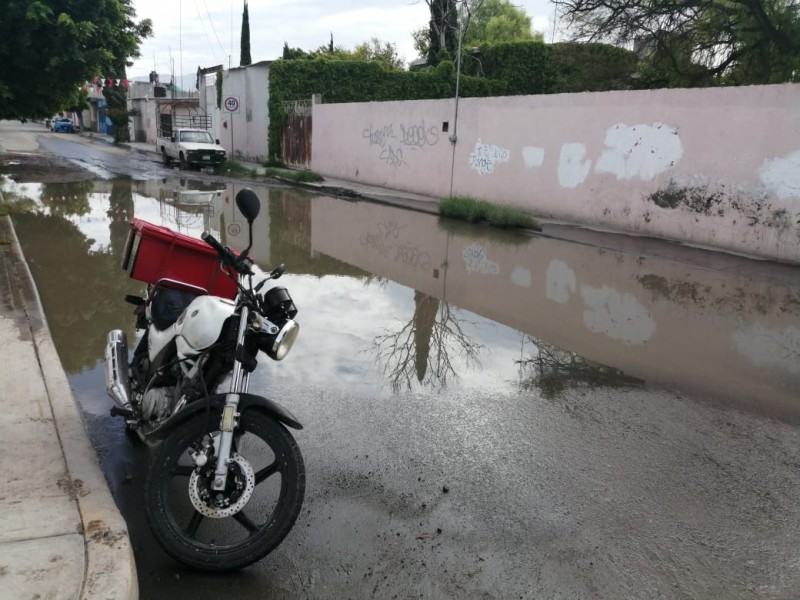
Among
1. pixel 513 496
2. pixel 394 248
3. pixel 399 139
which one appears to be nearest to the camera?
pixel 513 496

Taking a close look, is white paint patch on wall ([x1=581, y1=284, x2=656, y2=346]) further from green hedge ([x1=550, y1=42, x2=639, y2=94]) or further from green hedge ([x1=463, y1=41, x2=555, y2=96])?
green hedge ([x1=463, y1=41, x2=555, y2=96])

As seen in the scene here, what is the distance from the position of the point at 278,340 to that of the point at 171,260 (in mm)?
1181

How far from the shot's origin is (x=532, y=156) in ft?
50.9

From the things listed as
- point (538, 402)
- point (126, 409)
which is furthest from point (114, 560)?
point (538, 402)

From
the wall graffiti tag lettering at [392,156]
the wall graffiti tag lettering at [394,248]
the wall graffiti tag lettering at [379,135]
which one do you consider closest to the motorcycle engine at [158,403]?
the wall graffiti tag lettering at [394,248]

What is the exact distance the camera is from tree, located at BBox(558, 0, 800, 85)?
50.3 feet

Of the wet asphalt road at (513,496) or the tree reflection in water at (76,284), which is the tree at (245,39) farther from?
the wet asphalt road at (513,496)

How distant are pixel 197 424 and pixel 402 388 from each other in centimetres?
243

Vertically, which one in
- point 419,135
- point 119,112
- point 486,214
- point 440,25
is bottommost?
point 486,214

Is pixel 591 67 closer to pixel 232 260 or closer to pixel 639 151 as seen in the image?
pixel 639 151

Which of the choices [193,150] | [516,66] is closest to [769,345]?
[193,150]

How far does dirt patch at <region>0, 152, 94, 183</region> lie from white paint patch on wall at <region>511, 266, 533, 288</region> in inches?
597

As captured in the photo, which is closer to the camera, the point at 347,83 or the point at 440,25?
the point at 347,83

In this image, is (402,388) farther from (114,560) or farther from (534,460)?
(114,560)
